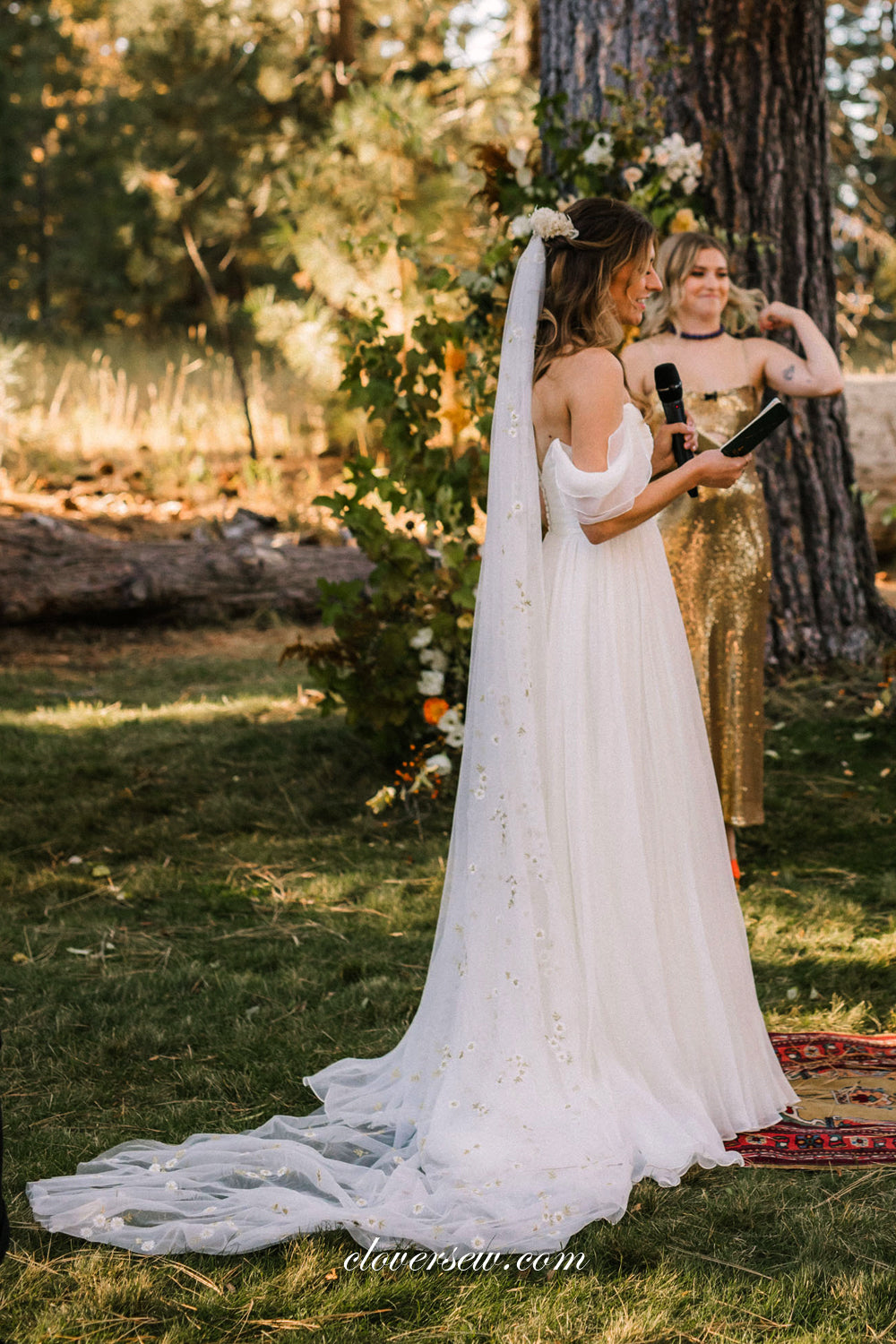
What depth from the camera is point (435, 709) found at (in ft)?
16.8

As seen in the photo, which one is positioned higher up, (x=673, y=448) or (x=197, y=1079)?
(x=673, y=448)

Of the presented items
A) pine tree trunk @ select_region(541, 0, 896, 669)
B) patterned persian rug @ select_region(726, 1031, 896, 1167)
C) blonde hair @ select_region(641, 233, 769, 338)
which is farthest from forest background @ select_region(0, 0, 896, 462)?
patterned persian rug @ select_region(726, 1031, 896, 1167)

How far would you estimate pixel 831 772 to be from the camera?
219 inches

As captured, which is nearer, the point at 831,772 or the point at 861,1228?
the point at 861,1228

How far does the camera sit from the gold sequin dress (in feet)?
14.2

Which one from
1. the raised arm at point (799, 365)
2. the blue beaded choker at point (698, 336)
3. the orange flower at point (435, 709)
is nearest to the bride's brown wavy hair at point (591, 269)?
the blue beaded choker at point (698, 336)

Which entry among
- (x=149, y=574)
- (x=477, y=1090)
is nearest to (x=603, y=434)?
(x=477, y=1090)

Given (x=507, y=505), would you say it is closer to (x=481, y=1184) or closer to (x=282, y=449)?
(x=481, y=1184)

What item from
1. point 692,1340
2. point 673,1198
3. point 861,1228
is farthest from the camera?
point 673,1198

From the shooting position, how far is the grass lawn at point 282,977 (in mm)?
2184

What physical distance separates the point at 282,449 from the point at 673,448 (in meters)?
9.88

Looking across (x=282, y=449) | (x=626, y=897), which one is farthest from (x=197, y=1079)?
(x=282, y=449)

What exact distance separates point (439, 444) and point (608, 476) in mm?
2700

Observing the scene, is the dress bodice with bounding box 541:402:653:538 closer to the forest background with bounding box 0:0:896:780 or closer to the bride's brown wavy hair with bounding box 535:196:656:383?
the bride's brown wavy hair with bounding box 535:196:656:383
